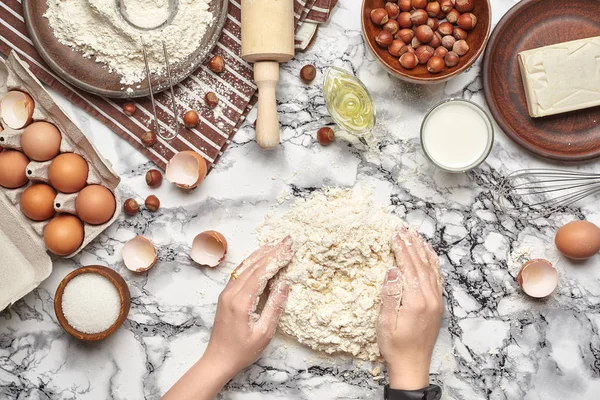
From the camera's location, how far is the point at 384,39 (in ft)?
4.77

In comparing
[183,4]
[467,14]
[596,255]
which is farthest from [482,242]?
[183,4]

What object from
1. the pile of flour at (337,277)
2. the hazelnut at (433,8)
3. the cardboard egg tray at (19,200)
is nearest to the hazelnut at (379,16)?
the hazelnut at (433,8)

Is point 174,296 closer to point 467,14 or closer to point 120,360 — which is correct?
point 120,360

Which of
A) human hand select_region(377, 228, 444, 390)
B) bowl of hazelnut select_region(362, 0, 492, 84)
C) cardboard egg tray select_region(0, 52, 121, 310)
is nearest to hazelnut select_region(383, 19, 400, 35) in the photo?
bowl of hazelnut select_region(362, 0, 492, 84)

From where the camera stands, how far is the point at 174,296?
5.15ft

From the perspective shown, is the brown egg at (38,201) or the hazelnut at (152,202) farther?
the hazelnut at (152,202)

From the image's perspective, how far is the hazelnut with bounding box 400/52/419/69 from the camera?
144 cm

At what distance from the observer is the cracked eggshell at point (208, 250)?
152cm

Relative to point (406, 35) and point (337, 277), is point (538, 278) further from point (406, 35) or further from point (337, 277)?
point (406, 35)

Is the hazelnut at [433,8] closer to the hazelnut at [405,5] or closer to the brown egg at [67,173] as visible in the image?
the hazelnut at [405,5]

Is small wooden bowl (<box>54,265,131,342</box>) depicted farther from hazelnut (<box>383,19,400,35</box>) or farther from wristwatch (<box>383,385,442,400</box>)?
hazelnut (<box>383,19,400,35</box>)

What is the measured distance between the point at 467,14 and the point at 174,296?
1.03m

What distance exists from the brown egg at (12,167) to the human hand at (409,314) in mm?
916

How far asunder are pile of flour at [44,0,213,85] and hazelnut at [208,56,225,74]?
0.06 meters
